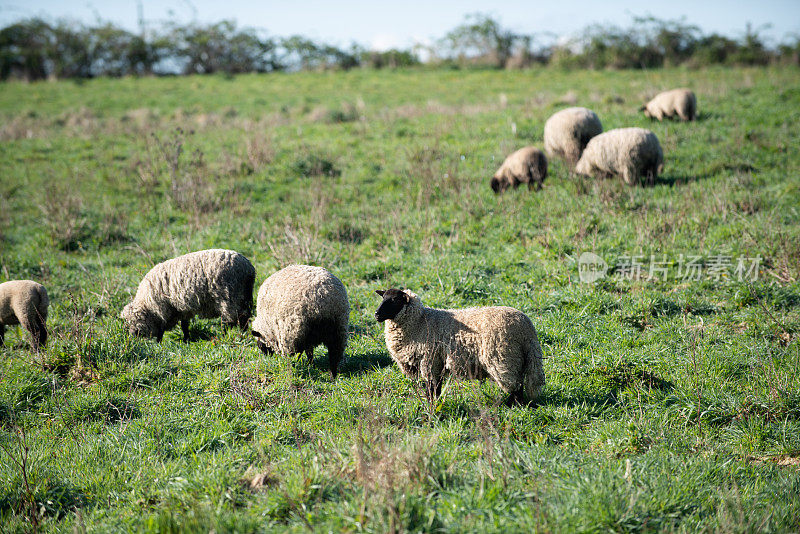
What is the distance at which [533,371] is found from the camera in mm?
4574

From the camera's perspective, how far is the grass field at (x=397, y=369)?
138 inches

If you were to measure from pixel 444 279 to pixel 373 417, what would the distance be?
12.6 ft

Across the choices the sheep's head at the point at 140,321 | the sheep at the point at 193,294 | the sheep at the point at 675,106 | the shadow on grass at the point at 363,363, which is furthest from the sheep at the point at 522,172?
the sheep's head at the point at 140,321

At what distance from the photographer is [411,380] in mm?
5090

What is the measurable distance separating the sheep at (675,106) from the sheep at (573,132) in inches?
131

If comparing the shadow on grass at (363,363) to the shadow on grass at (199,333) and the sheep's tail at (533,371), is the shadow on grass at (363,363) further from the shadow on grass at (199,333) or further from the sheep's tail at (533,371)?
the shadow on grass at (199,333)

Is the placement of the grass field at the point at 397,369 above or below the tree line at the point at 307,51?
below

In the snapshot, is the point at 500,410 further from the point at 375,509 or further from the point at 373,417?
the point at 375,509

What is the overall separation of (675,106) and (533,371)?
12802 millimetres

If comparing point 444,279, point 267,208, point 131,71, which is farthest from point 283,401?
point 131,71

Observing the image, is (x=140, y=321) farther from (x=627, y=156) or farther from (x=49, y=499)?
(x=627, y=156)

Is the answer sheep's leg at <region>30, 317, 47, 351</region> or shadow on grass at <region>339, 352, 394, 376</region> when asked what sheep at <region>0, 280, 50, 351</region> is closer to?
sheep's leg at <region>30, 317, 47, 351</region>

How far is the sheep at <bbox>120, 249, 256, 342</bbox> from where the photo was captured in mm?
6430

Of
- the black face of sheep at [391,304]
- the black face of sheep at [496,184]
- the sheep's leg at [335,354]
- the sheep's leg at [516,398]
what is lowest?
the sheep's leg at [516,398]
